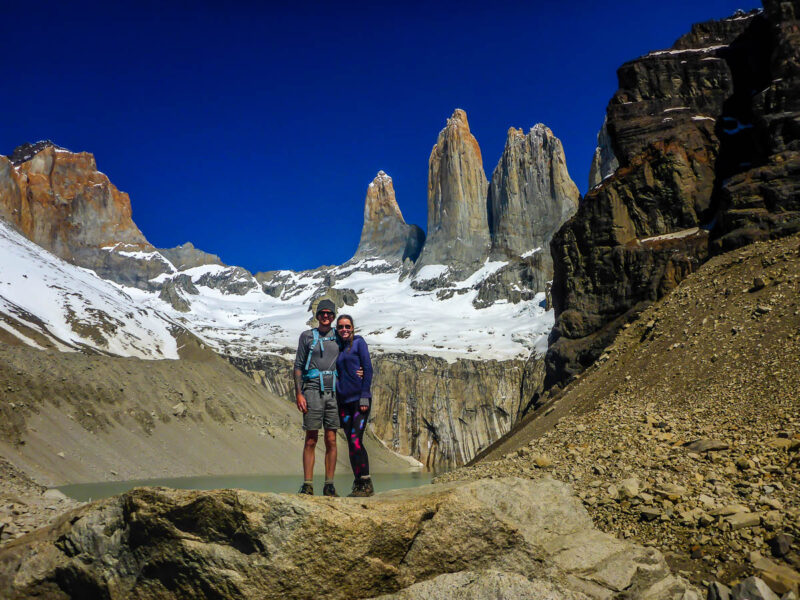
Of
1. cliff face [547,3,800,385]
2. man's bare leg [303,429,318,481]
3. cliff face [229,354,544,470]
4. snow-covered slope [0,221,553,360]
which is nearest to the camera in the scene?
man's bare leg [303,429,318,481]

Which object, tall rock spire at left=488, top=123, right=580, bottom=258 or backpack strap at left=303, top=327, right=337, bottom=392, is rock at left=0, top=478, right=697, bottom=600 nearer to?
backpack strap at left=303, top=327, right=337, bottom=392

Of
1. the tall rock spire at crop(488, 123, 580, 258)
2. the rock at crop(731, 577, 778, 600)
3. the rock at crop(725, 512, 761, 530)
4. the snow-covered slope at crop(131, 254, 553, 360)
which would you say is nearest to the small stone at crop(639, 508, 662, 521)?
the rock at crop(725, 512, 761, 530)

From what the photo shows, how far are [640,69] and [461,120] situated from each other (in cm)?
16722

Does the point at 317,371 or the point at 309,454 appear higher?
the point at 317,371

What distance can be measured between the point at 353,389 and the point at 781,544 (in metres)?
5.36

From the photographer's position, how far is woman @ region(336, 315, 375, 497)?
324 inches

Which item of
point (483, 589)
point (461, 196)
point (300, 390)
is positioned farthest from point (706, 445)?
point (461, 196)

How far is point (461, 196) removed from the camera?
18950 cm

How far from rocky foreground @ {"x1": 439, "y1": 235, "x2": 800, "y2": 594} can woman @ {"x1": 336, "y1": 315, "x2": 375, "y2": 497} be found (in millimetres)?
3065

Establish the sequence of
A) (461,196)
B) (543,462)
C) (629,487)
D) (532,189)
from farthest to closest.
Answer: (461,196), (532,189), (543,462), (629,487)

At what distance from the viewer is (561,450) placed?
10.8 metres

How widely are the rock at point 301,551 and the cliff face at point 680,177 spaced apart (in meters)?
21.9

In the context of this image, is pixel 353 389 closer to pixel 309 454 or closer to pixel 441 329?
pixel 309 454

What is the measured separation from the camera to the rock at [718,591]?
5555mm
